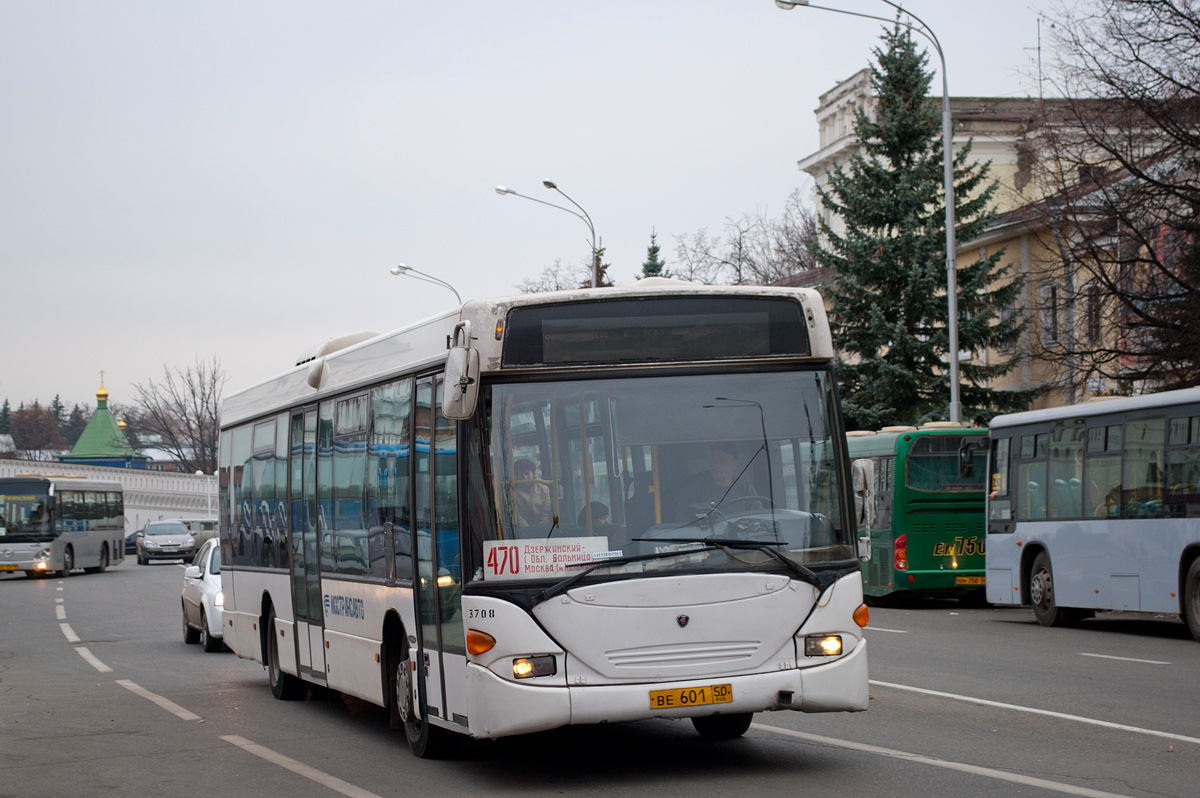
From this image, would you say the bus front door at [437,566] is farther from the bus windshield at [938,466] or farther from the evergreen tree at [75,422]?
the evergreen tree at [75,422]

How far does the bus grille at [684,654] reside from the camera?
8.15 meters

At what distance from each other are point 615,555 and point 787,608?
1.01 meters

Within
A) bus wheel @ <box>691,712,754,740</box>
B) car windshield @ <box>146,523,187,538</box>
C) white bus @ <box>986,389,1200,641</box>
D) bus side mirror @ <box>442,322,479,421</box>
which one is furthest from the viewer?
car windshield @ <box>146,523,187,538</box>

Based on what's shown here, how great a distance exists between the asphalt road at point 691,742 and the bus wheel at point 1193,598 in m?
0.28

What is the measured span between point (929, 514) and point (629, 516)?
53.9 ft

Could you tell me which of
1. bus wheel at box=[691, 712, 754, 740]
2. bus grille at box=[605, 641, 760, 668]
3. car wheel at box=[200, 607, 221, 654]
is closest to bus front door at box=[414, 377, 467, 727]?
bus grille at box=[605, 641, 760, 668]

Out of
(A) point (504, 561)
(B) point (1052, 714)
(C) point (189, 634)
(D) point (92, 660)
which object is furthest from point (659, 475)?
(C) point (189, 634)

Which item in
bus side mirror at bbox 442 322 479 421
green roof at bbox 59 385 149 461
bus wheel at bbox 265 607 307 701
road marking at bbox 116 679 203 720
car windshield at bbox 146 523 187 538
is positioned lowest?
car windshield at bbox 146 523 187 538

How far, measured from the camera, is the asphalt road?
8.49 m

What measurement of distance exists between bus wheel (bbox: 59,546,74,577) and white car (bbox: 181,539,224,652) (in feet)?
88.4

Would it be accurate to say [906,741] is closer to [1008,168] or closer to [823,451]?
[823,451]

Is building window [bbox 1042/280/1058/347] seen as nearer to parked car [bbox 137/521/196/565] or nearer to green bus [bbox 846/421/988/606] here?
green bus [bbox 846/421/988/606]

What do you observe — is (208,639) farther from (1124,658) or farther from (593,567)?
(593,567)

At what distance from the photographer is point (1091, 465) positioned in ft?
62.7
